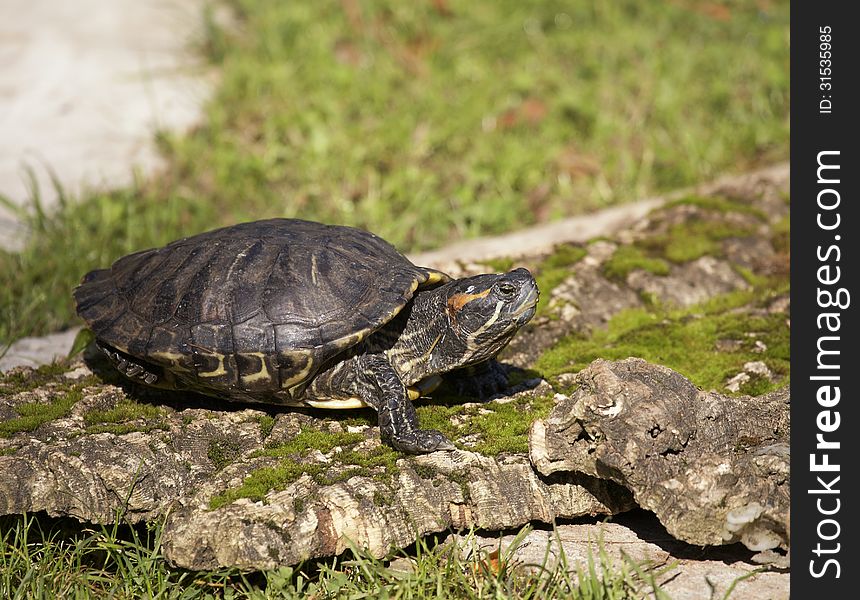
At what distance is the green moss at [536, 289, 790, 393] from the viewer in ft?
14.9

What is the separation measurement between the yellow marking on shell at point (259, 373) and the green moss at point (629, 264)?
8.07ft

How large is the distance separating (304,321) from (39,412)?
130 cm

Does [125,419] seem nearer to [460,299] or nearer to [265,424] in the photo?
[265,424]

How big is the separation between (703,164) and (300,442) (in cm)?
539

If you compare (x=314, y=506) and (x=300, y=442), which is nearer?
(x=314, y=506)

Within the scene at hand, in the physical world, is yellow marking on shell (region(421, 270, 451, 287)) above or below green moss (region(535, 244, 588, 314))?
above

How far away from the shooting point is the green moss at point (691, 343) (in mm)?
4527

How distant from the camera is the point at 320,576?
345 cm

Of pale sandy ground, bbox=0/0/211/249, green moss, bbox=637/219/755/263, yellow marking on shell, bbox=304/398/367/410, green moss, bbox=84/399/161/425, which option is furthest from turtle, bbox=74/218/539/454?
pale sandy ground, bbox=0/0/211/249

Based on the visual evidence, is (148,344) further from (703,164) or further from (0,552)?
(703,164)

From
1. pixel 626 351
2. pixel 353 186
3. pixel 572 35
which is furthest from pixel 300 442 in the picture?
pixel 572 35

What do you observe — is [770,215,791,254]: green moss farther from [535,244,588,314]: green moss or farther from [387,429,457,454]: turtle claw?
[387,429,457,454]: turtle claw

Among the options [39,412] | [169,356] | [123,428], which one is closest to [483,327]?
[169,356]

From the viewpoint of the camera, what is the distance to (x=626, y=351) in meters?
4.68
